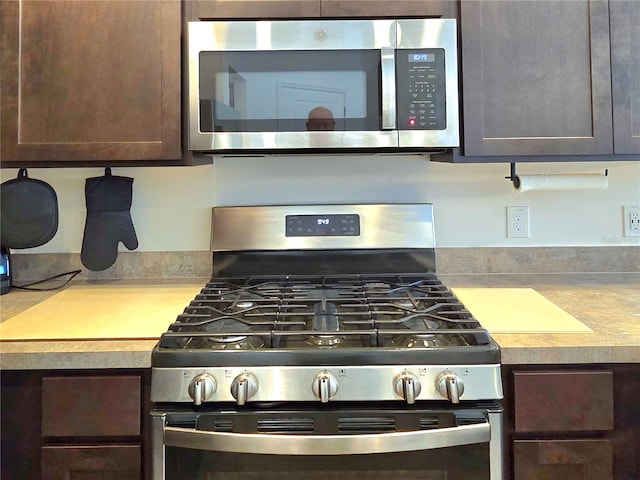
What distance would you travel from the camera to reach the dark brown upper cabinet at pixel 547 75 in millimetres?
1429

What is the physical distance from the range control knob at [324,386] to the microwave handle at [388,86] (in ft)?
2.18

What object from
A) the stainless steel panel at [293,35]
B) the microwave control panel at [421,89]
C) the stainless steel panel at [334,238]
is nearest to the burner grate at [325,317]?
the stainless steel panel at [334,238]

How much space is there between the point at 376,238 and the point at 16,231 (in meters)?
1.06

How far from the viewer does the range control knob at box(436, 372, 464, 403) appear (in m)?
1.03

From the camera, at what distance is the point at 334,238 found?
167cm

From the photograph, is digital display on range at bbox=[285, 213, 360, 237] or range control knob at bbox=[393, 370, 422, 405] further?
digital display on range at bbox=[285, 213, 360, 237]

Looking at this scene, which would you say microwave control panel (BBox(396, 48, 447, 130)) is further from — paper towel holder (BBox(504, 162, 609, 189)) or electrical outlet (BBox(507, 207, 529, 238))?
electrical outlet (BBox(507, 207, 529, 238))

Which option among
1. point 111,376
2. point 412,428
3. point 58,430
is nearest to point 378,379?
point 412,428

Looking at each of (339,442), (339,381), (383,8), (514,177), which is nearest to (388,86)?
(383,8)

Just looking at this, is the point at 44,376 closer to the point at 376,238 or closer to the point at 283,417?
the point at 283,417

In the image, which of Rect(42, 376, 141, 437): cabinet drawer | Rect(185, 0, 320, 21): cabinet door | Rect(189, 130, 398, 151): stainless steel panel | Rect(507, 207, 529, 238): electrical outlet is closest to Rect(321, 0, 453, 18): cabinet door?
Rect(185, 0, 320, 21): cabinet door

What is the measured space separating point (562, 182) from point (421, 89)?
56 centimetres

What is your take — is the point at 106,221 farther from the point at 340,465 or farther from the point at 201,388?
the point at 340,465

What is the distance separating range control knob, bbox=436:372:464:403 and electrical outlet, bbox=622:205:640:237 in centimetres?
104
